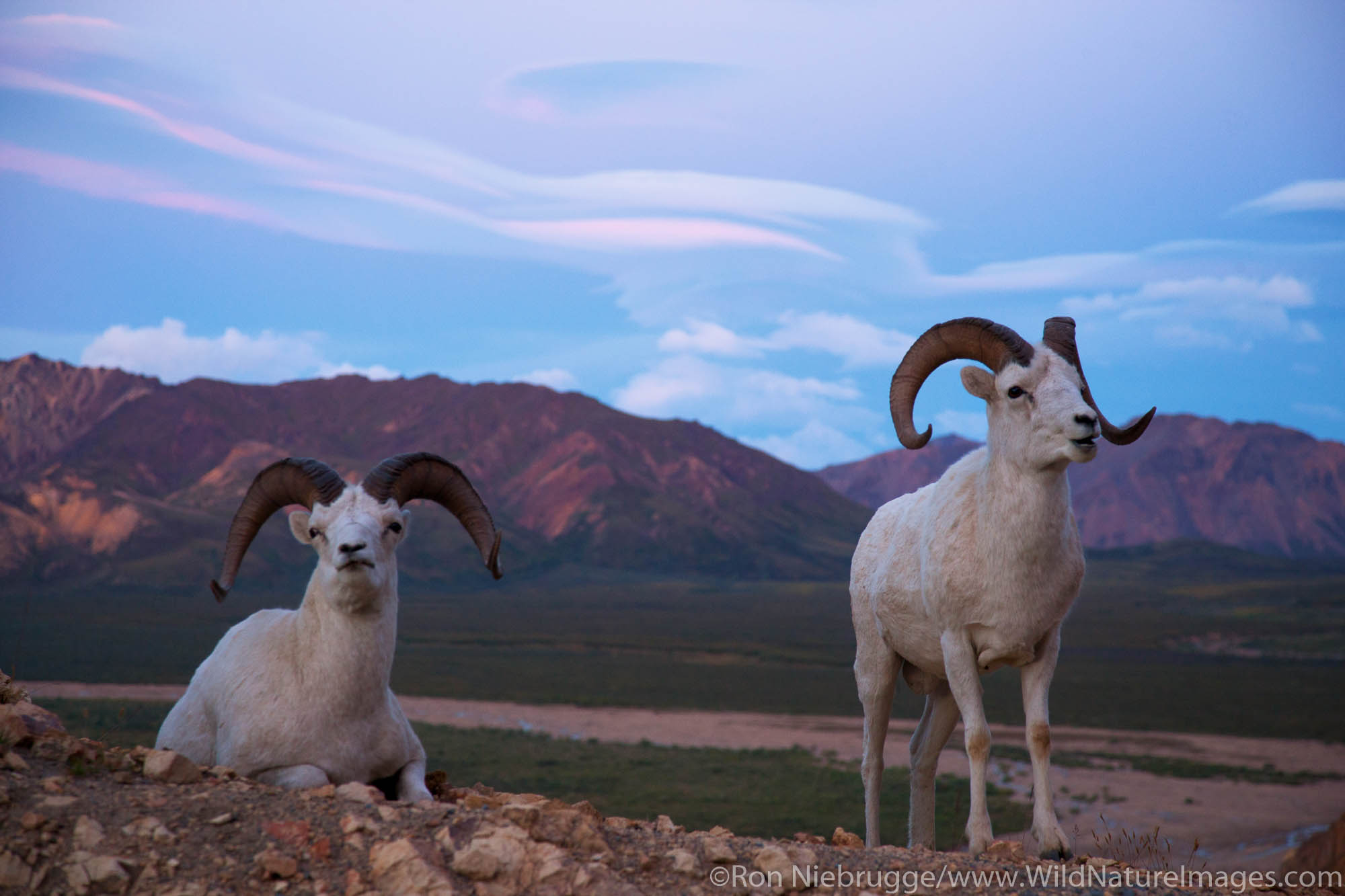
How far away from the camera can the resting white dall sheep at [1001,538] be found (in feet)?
21.6

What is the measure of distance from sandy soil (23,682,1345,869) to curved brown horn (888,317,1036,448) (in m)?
13.6

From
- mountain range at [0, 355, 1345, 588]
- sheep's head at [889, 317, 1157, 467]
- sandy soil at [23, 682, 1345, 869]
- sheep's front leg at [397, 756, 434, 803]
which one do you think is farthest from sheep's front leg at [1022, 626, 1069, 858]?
mountain range at [0, 355, 1345, 588]

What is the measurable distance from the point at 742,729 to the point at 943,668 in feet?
116

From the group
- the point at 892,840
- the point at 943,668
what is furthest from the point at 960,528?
the point at 892,840

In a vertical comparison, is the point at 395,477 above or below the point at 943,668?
above

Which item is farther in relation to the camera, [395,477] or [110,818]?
[395,477]

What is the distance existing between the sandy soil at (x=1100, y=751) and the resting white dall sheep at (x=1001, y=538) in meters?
13.0

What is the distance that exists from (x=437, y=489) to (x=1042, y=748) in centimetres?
419

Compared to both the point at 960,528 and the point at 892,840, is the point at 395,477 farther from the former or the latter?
the point at 892,840

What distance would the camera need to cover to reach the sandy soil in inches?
971

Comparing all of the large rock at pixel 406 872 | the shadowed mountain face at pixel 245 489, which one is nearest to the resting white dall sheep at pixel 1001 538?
the large rock at pixel 406 872

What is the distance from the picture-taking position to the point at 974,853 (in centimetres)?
650

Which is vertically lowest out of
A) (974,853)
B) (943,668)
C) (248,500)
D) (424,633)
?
(424,633)

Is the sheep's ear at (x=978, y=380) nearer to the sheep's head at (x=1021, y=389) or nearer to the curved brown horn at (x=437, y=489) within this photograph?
the sheep's head at (x=1021, y=389)
